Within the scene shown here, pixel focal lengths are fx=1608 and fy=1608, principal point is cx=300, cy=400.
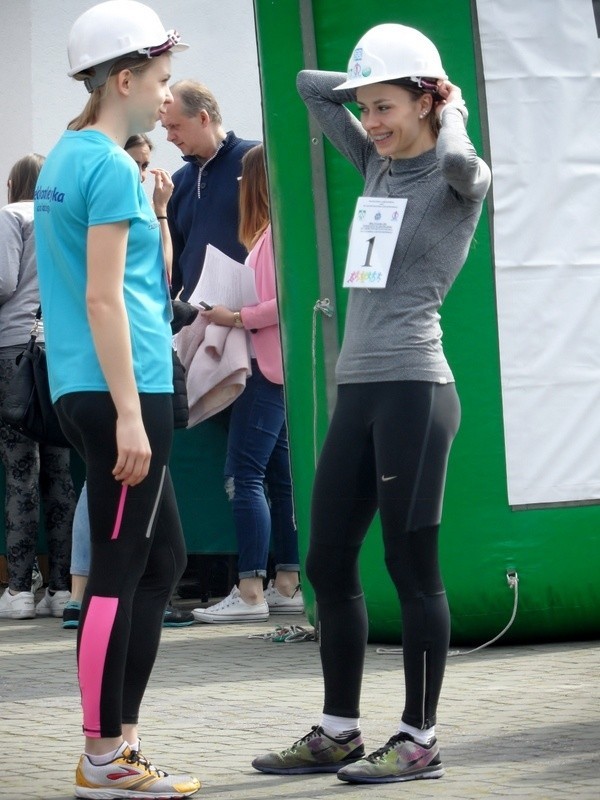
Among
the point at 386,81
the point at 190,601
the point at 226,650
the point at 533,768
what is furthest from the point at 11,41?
the point at 533,768

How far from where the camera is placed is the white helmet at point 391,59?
13.2 feet

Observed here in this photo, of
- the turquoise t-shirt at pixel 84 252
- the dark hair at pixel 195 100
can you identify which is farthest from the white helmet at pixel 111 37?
the dark hair at pixel 195 100

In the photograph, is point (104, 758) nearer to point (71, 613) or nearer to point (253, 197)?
point (71, 613)

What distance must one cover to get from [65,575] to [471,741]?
3484 millimetres

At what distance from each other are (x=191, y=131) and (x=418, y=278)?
3.58 m

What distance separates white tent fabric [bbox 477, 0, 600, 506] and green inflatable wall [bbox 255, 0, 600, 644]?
63 millimetres

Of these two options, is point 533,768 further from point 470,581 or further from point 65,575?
point 65,575

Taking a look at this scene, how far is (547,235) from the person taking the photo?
5.77m

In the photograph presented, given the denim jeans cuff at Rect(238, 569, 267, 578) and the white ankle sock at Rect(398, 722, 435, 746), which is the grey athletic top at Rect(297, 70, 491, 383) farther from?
the denim jeans cuff at Rect(238, 569, 267, 578)

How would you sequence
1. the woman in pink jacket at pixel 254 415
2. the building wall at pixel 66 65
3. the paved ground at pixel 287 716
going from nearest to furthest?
the paved ground at pixel 287 716, the woman in pink jacket at pixel 254 415, the building wall at pixel 66 65

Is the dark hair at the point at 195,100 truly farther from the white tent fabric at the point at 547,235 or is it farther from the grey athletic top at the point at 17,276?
the white tent fabric at the point at 547,235

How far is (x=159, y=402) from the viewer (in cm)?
376

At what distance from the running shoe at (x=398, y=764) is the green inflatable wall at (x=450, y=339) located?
184 cm

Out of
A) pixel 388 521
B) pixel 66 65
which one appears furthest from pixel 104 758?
pixel 66 65
